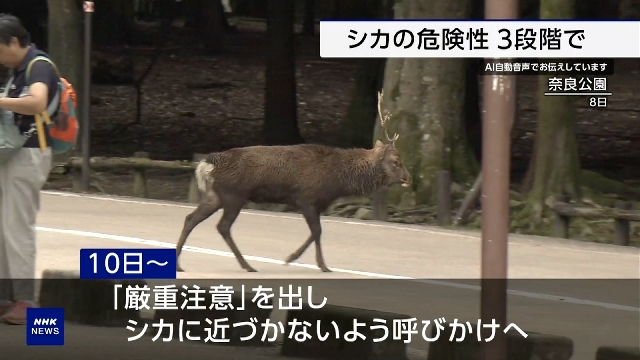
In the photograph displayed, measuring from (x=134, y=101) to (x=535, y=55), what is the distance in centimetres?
3006

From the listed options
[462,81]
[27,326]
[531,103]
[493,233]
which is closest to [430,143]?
[462,81]

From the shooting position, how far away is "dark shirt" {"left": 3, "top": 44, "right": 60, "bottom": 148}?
8.41m

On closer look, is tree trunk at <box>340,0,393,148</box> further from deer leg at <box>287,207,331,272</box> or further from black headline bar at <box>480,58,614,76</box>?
deer leg at <box>287,207,331,272</box>

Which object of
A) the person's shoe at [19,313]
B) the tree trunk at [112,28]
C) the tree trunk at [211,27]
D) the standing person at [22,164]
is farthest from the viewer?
the tree trunk at [211,27]

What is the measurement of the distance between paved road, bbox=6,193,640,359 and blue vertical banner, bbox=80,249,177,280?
9.1 inches

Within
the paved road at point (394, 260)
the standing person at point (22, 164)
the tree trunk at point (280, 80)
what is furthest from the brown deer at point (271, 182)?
the tree trunk at point (280, 80)

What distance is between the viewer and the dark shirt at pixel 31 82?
27.6 ft

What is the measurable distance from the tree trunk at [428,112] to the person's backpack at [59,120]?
942 cm

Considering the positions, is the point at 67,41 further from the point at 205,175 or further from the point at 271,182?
the point at 271,182

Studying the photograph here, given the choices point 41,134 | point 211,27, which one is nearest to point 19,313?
point 41,134

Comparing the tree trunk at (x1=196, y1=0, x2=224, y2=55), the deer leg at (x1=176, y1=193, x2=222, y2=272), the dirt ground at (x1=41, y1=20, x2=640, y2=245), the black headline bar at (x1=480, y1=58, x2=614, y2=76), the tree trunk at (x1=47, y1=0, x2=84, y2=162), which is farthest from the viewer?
the tree trunk at (x1=196, y1=0, x2=224, y2=55)

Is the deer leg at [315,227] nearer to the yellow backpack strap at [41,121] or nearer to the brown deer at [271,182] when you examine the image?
the brown deer at [271,182]

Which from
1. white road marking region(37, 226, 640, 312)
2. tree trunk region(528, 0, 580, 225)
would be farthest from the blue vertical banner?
tree trunk region(528, 0, 580, 225)

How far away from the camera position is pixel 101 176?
21.2 metres
